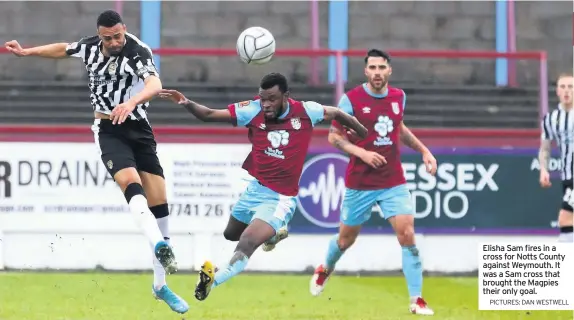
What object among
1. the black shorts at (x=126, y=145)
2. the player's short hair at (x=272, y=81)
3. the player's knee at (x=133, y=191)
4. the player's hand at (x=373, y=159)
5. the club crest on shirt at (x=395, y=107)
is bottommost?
the player's knee at (x=133, y=191)

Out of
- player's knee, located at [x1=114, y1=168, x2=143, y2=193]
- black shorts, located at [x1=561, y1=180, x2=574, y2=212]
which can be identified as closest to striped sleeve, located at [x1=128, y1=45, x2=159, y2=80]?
player's knee, located at [x1=114, y1=168, x2=143, y2=193]

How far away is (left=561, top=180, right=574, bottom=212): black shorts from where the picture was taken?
45.5 feet

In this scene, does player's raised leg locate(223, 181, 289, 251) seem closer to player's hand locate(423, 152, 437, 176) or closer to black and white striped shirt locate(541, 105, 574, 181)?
player's hand locate(423, 152, 437, 176)

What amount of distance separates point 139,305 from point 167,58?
5570mm

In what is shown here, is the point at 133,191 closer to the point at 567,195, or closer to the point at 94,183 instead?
the point at 94,183

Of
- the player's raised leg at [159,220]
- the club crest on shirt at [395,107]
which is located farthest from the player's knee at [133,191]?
the club crest on shirt at [395,107]

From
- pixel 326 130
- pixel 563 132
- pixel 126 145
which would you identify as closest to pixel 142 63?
pixel 126 145

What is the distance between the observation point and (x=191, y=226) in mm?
14633

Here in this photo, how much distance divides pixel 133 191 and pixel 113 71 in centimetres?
97

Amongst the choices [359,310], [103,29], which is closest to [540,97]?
[359,310]

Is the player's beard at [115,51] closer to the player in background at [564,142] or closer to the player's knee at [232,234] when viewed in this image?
the player's knee at [232,234]

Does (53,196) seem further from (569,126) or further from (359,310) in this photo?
(569,126)

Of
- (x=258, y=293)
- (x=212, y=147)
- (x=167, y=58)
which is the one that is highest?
(x=167, y=58)

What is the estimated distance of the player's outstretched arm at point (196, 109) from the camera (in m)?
9.54
